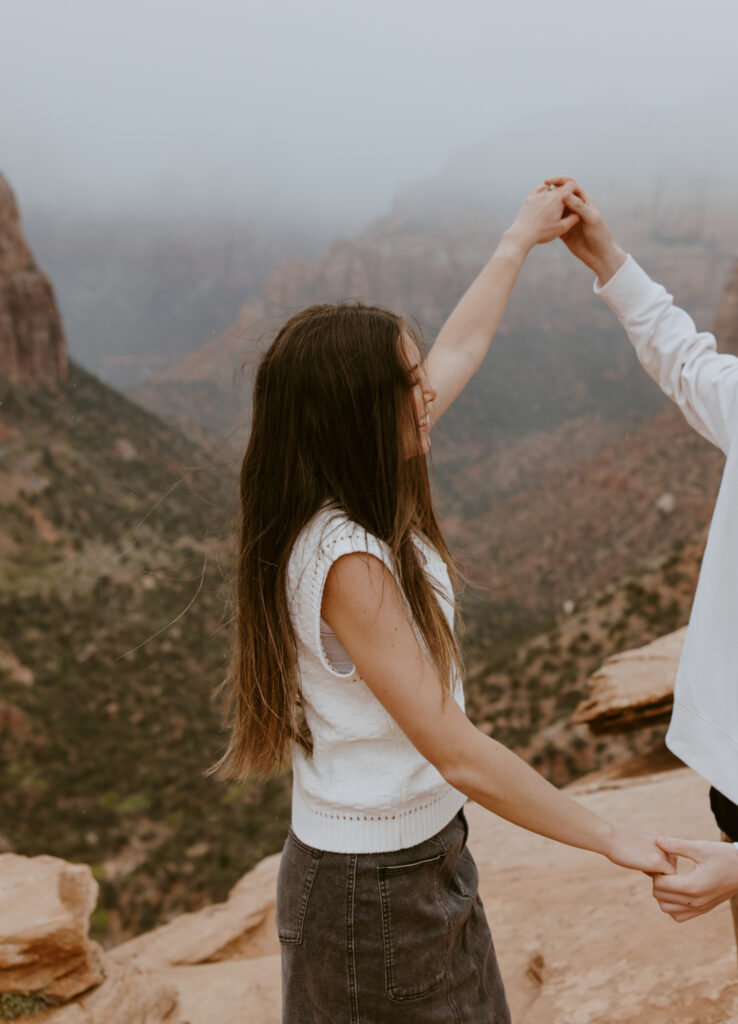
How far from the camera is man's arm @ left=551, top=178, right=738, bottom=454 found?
159 cm

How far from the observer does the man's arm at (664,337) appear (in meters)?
1.59

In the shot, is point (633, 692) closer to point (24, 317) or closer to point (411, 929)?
point (411, 929)

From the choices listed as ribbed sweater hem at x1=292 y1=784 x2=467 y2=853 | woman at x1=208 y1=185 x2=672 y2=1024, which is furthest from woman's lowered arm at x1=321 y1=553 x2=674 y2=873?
ribbed sweater hem at x1=292 y1=784 x2=467 y2=853

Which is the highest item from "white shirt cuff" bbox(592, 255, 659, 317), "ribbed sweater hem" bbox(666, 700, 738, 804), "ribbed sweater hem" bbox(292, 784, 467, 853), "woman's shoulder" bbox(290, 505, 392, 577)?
"white shirt cuff" bbox(592, 255, 659, 317)

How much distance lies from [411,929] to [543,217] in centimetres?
153

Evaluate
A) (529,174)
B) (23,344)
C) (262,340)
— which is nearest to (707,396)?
(262,340)

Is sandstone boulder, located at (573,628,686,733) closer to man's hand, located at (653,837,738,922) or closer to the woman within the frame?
man's hand, located at (653,837,738,922)

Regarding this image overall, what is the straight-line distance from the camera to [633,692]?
687 cm

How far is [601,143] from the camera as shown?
4348 inches

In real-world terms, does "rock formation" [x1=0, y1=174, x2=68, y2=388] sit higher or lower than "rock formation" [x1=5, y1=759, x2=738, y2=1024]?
lower

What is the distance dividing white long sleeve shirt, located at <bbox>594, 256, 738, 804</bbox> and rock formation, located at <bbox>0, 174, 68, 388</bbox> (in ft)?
117

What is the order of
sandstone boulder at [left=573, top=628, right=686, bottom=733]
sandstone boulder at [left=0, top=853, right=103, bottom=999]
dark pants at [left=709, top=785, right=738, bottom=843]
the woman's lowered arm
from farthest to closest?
sandstone boulder at [left=573, top=628, right=686, bottom=733]
sandstone boulder at [left=0, top=853, right=103, bottom=999]
dark pants at [left=709, top=785, right=738, bottom=843]
the woman's lowered arm

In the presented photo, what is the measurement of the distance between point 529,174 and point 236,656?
13331 centimetres

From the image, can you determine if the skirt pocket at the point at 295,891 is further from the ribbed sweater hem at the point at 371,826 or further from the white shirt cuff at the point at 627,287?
the white shirt cuff at the point at 627,287
